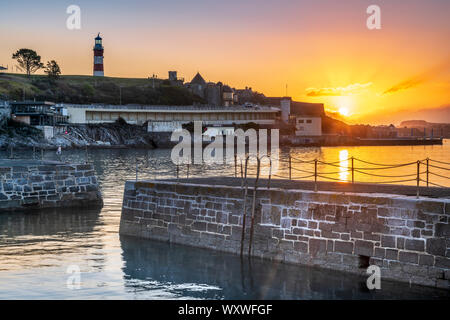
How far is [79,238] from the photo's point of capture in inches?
890

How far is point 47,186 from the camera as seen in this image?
2900 cm

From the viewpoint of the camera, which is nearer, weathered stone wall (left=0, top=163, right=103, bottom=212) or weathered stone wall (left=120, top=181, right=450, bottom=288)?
weathered stone wall (left=120, top=181, right=450, bottom=288)

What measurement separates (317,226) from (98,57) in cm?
16401

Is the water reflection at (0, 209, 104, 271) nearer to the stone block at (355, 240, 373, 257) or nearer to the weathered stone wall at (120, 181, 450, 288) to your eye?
the weathered stone wall at (120, 181, 450, 288)

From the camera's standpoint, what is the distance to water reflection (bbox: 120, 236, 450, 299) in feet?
49.7

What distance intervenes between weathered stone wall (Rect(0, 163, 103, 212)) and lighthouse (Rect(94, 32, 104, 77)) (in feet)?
451

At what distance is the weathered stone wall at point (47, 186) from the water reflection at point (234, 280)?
1079cm

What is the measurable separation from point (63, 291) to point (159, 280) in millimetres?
2638

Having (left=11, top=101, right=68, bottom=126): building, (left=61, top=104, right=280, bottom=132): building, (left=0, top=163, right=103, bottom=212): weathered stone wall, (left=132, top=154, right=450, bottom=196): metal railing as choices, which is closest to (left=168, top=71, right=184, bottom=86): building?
(left=61, top=104, right=280, bottom=132): building

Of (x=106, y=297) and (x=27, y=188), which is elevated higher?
(x=27, y=188)

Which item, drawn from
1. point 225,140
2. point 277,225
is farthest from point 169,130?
point 277,225
